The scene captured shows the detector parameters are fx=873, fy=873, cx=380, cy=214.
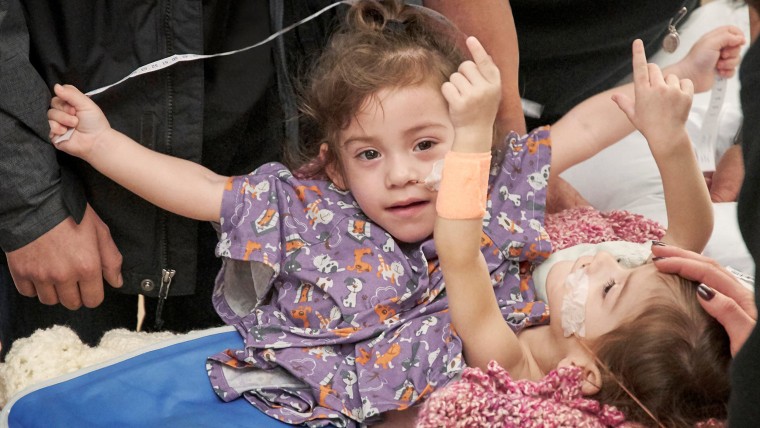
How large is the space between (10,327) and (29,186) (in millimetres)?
388

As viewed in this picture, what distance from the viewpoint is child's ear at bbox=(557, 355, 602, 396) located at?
1182mm

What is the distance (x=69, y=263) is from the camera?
1.45 metres

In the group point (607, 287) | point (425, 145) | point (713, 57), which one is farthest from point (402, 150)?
point (713, 57)

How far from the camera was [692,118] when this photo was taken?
6.83 ft

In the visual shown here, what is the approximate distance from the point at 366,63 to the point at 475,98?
1.12 ft

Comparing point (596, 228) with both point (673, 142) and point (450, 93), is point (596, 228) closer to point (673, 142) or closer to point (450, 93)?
point (673, 142)

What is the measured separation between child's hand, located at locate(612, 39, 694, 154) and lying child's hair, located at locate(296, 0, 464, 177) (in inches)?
12.1

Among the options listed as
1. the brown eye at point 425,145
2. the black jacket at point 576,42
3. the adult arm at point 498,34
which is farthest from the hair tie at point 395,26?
the black jacket at point 576,42

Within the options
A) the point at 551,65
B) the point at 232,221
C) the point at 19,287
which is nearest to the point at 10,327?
the point at 19,287

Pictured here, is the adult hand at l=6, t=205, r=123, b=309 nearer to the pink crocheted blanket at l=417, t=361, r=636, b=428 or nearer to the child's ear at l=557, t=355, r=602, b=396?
the pink crocheted blanket at l=417, t=361, r=636, b=428

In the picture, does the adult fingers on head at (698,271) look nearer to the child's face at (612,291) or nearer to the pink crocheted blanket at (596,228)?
the child's face at (612,291)

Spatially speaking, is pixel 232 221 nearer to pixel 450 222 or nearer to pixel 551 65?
pixel 450 222

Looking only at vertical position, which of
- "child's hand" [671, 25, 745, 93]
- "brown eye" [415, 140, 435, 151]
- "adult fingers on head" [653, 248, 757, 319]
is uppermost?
"child's hand" [671, 25, 745, 93]

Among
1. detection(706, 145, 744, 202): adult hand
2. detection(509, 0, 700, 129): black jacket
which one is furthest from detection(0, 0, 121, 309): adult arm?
detection(706, 145, 744, 202): adult hand
